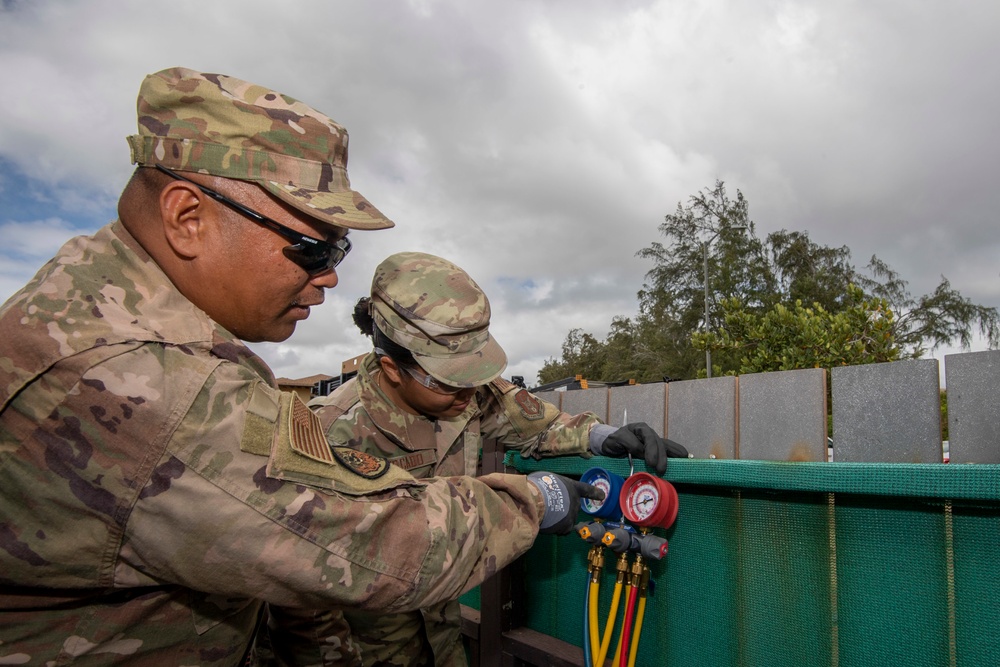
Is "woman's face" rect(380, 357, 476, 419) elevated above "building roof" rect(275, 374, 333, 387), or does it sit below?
below

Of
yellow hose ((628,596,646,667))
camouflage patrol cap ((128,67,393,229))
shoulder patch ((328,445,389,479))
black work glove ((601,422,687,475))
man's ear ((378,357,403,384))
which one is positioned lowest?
yellow hose ((628,596,646,667))

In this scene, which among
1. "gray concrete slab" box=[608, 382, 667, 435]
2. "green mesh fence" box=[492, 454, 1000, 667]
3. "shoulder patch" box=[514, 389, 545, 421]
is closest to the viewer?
"green mesh fence" box=[492, 454, 1000, 667]

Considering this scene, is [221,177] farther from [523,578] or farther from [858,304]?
[858,304]

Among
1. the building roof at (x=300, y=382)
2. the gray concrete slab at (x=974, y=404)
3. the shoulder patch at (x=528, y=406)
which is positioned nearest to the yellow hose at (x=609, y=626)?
the shoulder patch at (x=528, y=406)

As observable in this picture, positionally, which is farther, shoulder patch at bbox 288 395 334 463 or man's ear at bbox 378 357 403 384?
man's ear at bbox 378 357 403 384

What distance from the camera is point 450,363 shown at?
8.01ft

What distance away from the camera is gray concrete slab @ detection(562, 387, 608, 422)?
11.0ft

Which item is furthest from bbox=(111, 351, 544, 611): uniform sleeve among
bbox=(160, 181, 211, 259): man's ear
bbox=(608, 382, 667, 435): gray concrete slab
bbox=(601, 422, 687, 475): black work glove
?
bbox=(608, 382, 667, 435): gray concrete slab

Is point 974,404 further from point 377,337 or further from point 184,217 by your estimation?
point 184,217

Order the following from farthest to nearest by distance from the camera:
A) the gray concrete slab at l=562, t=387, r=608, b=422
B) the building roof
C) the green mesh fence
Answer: the building roof, the gray concrete slab at l=562, t=387, r=608, b=422, the green mesh fence

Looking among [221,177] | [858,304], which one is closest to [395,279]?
[221,177]

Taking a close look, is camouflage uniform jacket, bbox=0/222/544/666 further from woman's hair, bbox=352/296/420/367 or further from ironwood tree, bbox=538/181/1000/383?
ironwood tree, bbox=538/181/1000/383

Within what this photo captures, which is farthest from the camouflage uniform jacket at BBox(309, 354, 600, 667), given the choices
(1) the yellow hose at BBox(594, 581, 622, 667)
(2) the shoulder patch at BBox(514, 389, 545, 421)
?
(1) the yellow hose at BBox(594, 581, 622, 667)

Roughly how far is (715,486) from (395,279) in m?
1.46
